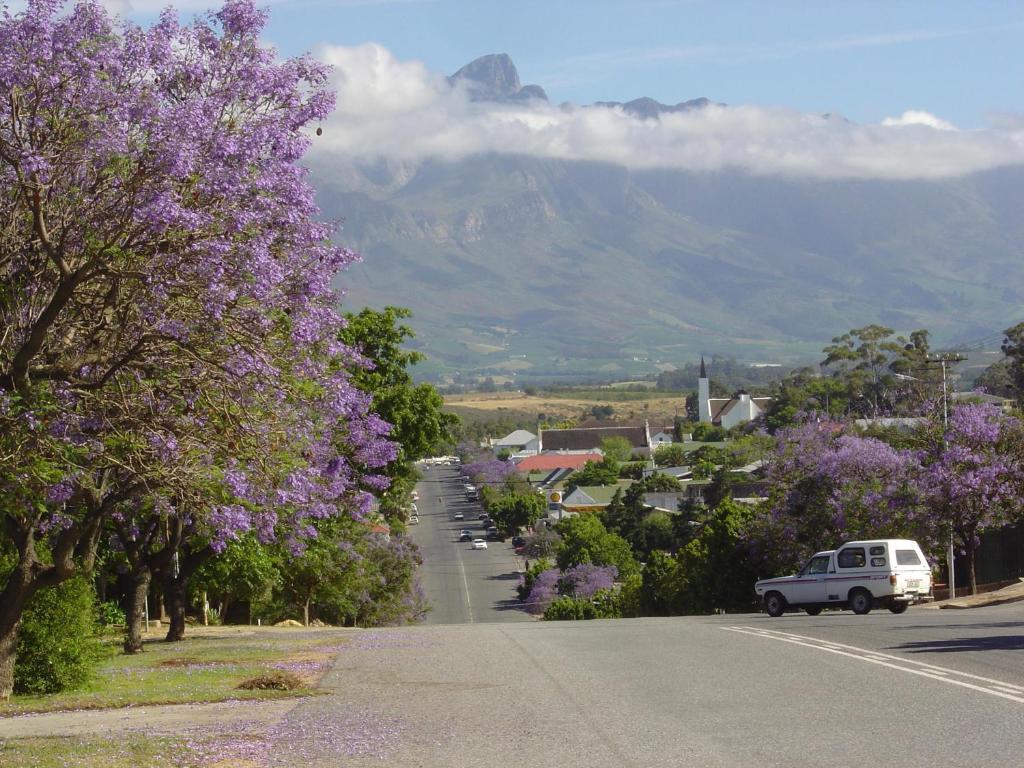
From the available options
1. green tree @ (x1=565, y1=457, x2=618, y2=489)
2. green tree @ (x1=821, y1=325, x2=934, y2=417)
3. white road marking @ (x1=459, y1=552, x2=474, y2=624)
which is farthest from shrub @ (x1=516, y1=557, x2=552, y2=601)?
green tree @ (x1=565, y1=457, x2=618, y2=489)

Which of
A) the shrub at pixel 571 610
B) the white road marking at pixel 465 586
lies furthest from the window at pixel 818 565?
the white road marking at pixel 465 586

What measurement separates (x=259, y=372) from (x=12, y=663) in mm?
6024

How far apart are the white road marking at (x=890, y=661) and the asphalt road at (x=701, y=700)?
4 centimetres

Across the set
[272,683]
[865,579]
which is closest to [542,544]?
[865,579]

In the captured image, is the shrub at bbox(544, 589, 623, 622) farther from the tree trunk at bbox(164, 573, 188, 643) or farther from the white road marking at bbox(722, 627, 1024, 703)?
the white road marking at bbox(722, 627, 1024, 703)

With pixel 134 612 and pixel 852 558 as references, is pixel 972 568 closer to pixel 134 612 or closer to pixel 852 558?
pixel 852 558

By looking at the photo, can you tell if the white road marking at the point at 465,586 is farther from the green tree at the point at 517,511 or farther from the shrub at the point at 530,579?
the green tree at the point at 517,511

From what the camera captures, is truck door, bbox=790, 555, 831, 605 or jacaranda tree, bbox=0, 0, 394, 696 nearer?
jacaranda tree, bbox=0, 0, 394, 696

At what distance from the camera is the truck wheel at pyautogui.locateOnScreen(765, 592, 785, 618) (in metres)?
34.3

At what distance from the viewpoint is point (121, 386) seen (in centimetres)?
1412

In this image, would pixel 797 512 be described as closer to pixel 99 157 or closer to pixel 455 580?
pixel 99 157

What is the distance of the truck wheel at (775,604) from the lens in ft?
113

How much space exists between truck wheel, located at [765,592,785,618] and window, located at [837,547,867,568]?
207 cm

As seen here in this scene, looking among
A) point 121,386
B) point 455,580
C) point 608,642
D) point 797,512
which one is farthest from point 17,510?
point 455,580
